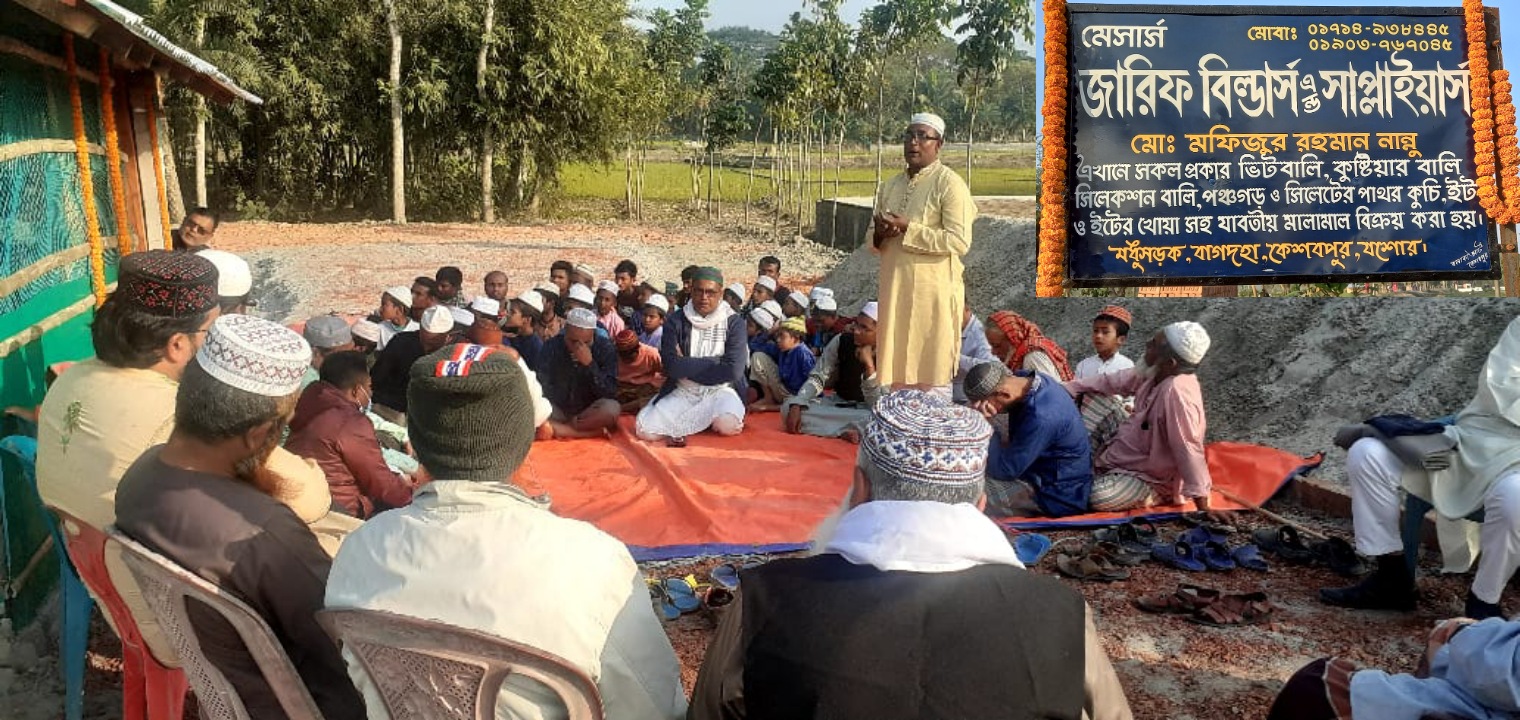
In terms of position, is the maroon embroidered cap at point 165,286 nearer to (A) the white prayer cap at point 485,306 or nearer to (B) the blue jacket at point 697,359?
(A) the white prayer cap at point 485,306

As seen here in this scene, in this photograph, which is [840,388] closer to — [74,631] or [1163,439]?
[1163,439]

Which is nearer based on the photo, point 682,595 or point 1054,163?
point 682,595

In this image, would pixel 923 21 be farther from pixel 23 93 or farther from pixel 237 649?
pixel 237 649

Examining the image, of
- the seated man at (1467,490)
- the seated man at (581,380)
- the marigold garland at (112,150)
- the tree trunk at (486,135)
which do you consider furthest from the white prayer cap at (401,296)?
the tree trunk at (486,135)

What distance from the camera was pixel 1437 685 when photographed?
2145 millimetres

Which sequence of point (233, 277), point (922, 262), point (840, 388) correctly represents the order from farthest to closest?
point (840, 388) → point (922, 262) → point (233, 277)

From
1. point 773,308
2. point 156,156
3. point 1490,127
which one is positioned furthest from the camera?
point 773,308

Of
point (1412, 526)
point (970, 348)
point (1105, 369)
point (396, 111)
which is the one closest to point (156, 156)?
point (970, 348)

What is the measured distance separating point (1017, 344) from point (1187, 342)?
1.61 meters

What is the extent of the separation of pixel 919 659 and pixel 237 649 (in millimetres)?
1299

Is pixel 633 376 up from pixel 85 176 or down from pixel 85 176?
down

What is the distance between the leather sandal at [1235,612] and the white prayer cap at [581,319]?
4186 millimetres

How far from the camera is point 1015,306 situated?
11.3 meters

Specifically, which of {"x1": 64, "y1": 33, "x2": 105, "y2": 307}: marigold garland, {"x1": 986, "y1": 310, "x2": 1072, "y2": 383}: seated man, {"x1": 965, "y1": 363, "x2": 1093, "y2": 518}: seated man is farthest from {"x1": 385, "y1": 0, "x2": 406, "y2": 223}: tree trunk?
{"x1": 965, "y1": 363, "x2": 1093, "y2": 518}: seated man
